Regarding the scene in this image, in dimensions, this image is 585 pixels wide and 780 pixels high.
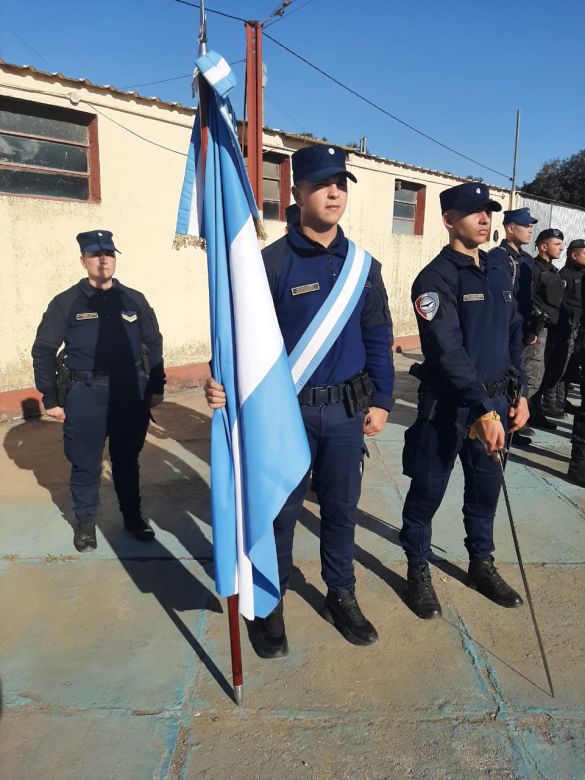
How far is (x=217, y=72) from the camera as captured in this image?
1.80 metres

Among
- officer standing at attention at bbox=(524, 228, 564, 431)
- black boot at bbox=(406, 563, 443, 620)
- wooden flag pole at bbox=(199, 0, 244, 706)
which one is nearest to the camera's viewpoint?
wooden flag pole at bbox=(199, 0, 244, 706)

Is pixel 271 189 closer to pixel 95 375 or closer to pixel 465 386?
pixel 95 375

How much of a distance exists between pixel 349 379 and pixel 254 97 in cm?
731

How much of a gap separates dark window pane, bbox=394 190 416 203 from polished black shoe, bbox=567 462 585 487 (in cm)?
957

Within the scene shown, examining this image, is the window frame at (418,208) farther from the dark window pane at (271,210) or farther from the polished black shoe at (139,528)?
the polished black shoe at (139,528)

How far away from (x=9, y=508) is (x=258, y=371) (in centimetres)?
283

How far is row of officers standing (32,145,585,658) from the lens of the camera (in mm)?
2311

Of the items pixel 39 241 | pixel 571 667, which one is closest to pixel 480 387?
pixel 571 667

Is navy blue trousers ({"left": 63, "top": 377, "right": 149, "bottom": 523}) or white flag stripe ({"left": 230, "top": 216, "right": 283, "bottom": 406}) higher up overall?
white flag stripe ({"left": 230, "top": 216, "right": 283, "bottom": 406})

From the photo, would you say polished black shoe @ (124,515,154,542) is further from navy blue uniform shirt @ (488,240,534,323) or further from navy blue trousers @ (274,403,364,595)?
navy blue uniform shirt @ (488,240,534,323)

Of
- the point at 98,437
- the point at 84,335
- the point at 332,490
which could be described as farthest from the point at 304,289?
the point at 98,437

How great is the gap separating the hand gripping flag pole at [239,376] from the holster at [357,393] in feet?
1.27

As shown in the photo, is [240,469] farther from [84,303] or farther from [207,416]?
[207,416]

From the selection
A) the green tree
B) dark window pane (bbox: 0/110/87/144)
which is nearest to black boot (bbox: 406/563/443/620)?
dark window pane (bbox: 0/110/87/144)
